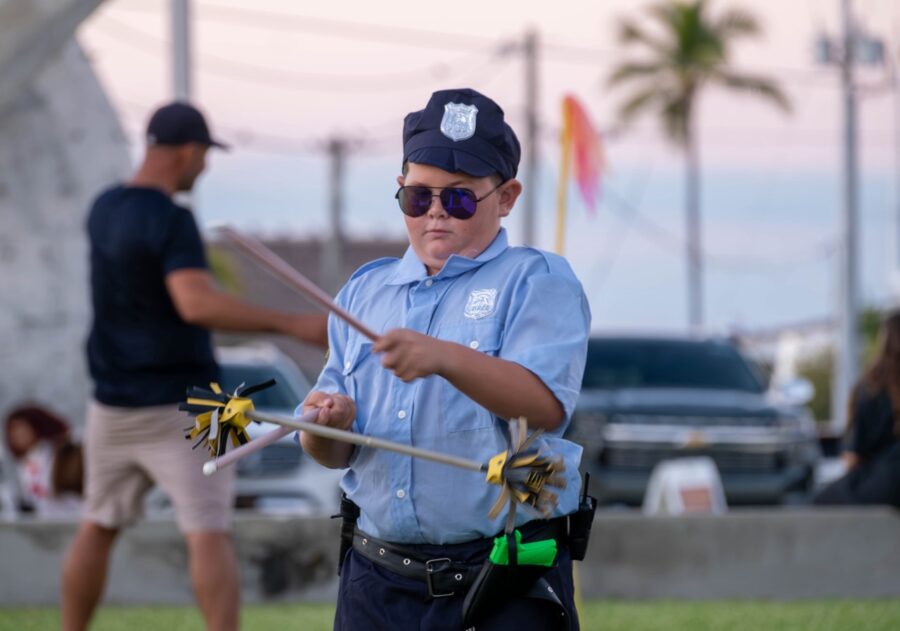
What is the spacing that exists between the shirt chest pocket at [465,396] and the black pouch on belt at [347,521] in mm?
370

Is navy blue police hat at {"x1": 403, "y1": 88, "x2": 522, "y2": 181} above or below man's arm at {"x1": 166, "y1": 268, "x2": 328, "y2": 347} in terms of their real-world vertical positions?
above

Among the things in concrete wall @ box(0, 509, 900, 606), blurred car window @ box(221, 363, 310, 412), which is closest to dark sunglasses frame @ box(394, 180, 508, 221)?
concrete wall @ box(0, 509, 900, 606)

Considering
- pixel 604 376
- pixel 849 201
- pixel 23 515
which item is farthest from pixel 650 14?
pixel 23 515

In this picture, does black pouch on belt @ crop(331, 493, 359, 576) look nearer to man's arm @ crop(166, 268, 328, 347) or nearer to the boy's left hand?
the boy's left hand

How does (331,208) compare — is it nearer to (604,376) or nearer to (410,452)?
(604,376)

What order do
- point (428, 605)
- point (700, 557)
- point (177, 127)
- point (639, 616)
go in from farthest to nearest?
point (700, 557), point (639, 616), point (177, 127), point (428, 605)

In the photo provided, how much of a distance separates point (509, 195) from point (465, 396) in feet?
1.44

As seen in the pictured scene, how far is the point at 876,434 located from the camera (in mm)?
8930

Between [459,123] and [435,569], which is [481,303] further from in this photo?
[435,569]

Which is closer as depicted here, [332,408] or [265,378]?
[332,408]

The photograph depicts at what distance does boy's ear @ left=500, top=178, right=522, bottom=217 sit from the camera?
343 centimetres

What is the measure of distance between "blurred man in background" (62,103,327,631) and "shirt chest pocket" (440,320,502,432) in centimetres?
218

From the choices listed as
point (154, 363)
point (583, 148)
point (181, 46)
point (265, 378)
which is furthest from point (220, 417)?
point (181, 46)

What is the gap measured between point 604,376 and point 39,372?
153 inches
